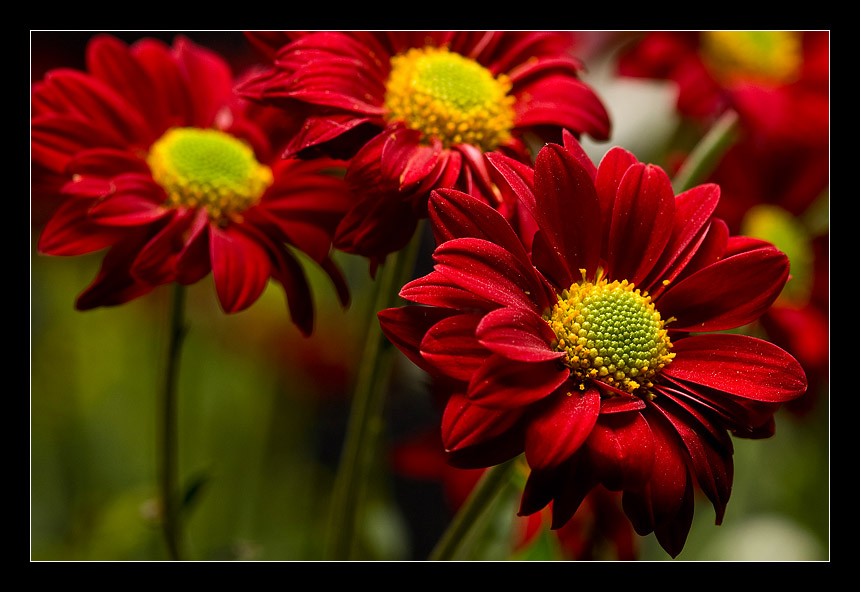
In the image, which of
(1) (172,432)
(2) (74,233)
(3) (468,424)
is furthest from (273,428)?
(3) (468,424)

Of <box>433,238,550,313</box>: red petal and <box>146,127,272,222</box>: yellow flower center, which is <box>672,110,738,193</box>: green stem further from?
<box>146,127,272,222</box>: yellow flower center

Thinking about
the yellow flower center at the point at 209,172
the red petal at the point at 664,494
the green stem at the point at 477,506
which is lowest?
the green stem at the point at 477,506

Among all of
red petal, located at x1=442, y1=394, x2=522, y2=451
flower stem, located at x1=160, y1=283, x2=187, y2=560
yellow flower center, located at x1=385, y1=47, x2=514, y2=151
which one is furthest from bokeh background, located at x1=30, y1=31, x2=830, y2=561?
red petal, located at x1=442, y1=394, x2=522, y2=451

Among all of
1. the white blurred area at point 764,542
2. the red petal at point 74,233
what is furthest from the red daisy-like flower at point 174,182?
the white blurred area at point 764,542

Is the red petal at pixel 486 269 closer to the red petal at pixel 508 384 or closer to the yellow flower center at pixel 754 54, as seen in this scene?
the red petal at pixel 508 384
